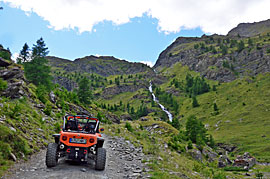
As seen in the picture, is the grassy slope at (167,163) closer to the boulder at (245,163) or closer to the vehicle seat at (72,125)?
the vehicle seat at (72,125)

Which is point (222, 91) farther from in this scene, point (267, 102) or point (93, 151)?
point (93, 151)

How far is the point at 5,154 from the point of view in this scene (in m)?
10.2

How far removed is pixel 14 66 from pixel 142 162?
23968 mm

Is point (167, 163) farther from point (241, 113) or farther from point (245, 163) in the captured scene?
point (241, 113)

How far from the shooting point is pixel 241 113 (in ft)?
396

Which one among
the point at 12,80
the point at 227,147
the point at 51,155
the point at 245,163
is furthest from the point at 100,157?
the point at 227,147

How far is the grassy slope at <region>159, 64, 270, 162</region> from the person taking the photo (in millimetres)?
87500

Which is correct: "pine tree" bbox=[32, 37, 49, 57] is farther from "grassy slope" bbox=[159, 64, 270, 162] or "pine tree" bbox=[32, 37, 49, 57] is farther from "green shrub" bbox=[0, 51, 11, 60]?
"grassy slope" bbox=[159, 64, 270, 162]

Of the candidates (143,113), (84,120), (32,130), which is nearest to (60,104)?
(32,130)

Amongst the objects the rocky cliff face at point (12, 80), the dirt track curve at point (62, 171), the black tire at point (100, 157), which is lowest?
the dirt track curve at point (62, 171)

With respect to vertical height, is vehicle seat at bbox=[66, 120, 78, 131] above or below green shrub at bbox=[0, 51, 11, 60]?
below

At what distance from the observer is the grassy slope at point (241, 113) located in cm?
8750

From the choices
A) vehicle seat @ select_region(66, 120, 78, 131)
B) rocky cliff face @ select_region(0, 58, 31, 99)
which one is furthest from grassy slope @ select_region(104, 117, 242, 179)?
rocky cliff face @ select_region(0, 58, 31, 99)

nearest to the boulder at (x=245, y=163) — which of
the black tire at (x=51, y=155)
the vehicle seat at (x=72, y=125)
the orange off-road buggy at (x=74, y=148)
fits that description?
the vehicle seat at (x=72, y=125)
